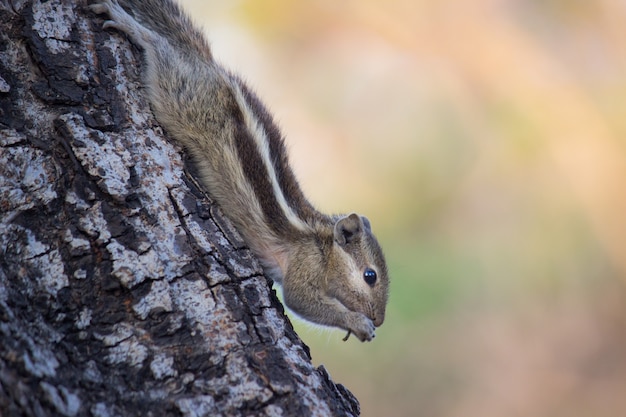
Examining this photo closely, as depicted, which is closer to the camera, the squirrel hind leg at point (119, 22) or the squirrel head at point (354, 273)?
the squirrel hind leg at point (119, 22)

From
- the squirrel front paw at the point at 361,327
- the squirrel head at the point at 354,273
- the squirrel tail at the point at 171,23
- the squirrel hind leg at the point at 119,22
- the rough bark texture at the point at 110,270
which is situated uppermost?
the squirrel tail at the point at 171,23

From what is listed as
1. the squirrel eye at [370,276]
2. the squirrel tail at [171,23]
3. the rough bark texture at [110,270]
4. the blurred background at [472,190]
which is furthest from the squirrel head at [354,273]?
the blurred background at [472,190]

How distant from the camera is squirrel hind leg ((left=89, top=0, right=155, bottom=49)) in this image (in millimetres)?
3084

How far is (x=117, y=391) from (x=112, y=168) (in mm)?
826

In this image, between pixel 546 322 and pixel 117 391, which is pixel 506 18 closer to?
pixel 546 322

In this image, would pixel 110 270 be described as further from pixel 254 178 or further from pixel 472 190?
pixel 472 190

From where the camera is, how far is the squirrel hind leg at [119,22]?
10.1ft

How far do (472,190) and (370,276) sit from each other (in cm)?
340

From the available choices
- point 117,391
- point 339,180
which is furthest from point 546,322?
point 117,391

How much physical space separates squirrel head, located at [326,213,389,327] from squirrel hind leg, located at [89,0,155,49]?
1.51 m

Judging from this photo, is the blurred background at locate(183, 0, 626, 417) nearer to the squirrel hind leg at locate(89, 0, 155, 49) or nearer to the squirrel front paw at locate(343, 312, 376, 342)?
the squirrel front paw at locate(343, 312, 376, 342)

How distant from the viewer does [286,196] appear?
401cm

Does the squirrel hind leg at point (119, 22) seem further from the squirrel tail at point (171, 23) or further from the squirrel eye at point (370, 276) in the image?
the squirrel eye at point (370, 276)

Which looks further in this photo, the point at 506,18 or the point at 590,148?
the point at 506,18
